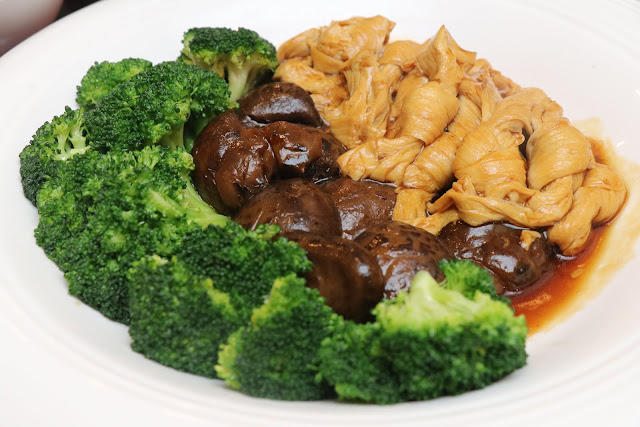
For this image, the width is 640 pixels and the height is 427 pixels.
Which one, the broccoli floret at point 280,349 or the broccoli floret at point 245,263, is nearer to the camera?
the broccoli floret at point 280,349

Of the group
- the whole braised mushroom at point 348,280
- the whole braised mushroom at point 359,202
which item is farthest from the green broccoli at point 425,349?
the whole braised mushroom at point 359,202

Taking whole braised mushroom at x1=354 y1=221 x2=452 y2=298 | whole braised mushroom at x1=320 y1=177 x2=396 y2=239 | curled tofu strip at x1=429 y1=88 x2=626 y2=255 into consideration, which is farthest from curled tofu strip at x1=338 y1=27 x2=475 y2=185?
whole braised mushroom at x1=354 y1=221 x2=452 y2=298

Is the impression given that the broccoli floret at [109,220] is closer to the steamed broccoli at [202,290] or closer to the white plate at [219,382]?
the white plate at [219,382]

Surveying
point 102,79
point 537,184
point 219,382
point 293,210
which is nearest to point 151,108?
point 102,79

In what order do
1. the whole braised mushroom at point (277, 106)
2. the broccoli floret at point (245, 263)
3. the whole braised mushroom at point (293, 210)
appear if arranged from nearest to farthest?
the broccoli floret at point (245, 263) → the whole braised mushroom at point (293, 210) → the whole braised mushroom at point (277, 106)

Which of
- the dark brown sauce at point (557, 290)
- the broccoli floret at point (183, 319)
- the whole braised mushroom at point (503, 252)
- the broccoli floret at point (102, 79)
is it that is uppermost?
the broccoli floret at point (102, 79)

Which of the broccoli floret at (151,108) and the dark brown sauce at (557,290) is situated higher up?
the broccoli floret at (151,108)

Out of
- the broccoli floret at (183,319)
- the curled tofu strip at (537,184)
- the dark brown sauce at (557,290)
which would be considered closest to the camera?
the broccoli floret at (183,319)
